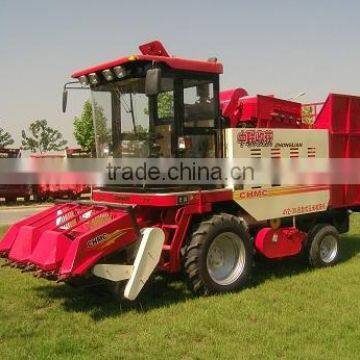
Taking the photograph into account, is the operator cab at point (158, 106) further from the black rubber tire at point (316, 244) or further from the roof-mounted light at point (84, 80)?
the black rubber tire at point (316, 244)

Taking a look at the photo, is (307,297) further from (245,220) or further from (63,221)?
(63,221)

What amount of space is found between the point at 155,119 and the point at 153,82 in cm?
72

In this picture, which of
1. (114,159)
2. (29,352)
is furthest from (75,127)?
(29,352)

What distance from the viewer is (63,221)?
670 centimetres

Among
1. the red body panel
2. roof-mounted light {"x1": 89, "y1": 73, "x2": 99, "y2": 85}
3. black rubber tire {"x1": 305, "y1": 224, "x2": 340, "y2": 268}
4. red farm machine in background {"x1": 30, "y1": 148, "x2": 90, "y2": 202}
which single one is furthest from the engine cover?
red farm machine in background {"x1": 30, "y1": 148, "x2": 90, "y2": 202}

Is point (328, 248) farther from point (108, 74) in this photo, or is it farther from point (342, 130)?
point (108, 74)

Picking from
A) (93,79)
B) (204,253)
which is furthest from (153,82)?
(204,253)

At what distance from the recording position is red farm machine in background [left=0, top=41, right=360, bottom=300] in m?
6.05

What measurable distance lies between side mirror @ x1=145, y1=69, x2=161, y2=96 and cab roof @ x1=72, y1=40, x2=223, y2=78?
0.43 metres

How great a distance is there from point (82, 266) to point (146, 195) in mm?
1332

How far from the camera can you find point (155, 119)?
666 centimetres

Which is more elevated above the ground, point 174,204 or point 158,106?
point 158,106

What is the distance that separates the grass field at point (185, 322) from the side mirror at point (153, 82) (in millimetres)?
2379

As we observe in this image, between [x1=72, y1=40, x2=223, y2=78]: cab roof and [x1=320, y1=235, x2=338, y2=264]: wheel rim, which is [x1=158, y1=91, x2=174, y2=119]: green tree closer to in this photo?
[x1=72, y1=40, x2=223, y2=78]: cab roof
